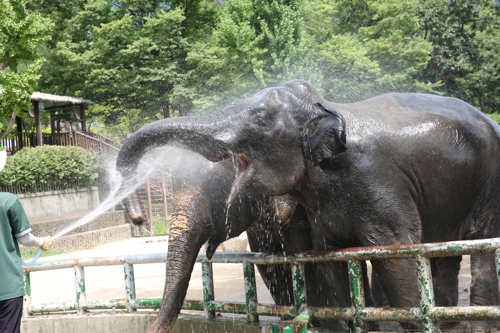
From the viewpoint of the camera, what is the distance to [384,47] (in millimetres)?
28844

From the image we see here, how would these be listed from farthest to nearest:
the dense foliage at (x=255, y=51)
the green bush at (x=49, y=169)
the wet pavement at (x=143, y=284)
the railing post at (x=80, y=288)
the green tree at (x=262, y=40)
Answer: the dense foliage at (x=255, y=51)
the green tree at (x=262, y=40)
the green bush at (x=49, y=169)
the wet pavement at (x=143, y=284)
the railing post at (x=80, y=288)

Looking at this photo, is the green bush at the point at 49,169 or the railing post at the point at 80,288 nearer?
the railing post at the point at 80,288

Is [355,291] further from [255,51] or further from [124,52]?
[124,52]

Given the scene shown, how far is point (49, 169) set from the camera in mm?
25203

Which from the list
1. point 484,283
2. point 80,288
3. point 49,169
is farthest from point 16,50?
point 484,283

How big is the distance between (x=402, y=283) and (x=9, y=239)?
2853 millimetres

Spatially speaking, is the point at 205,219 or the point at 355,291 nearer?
the point at 355,291

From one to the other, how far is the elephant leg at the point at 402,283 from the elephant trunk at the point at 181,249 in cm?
141

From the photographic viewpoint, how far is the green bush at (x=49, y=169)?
24078 millimetres

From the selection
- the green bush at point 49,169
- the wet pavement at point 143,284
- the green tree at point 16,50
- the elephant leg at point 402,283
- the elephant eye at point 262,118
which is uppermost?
the green tree at point 16,50

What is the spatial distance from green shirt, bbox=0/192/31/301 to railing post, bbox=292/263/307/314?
203 cm

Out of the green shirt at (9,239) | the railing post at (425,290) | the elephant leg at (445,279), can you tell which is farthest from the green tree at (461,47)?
the green shirt at (9,239)

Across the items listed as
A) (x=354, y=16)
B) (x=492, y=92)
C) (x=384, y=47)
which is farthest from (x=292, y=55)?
(x=492, y=92)

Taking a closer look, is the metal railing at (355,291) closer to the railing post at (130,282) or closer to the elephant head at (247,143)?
the railing post at (130,282)
